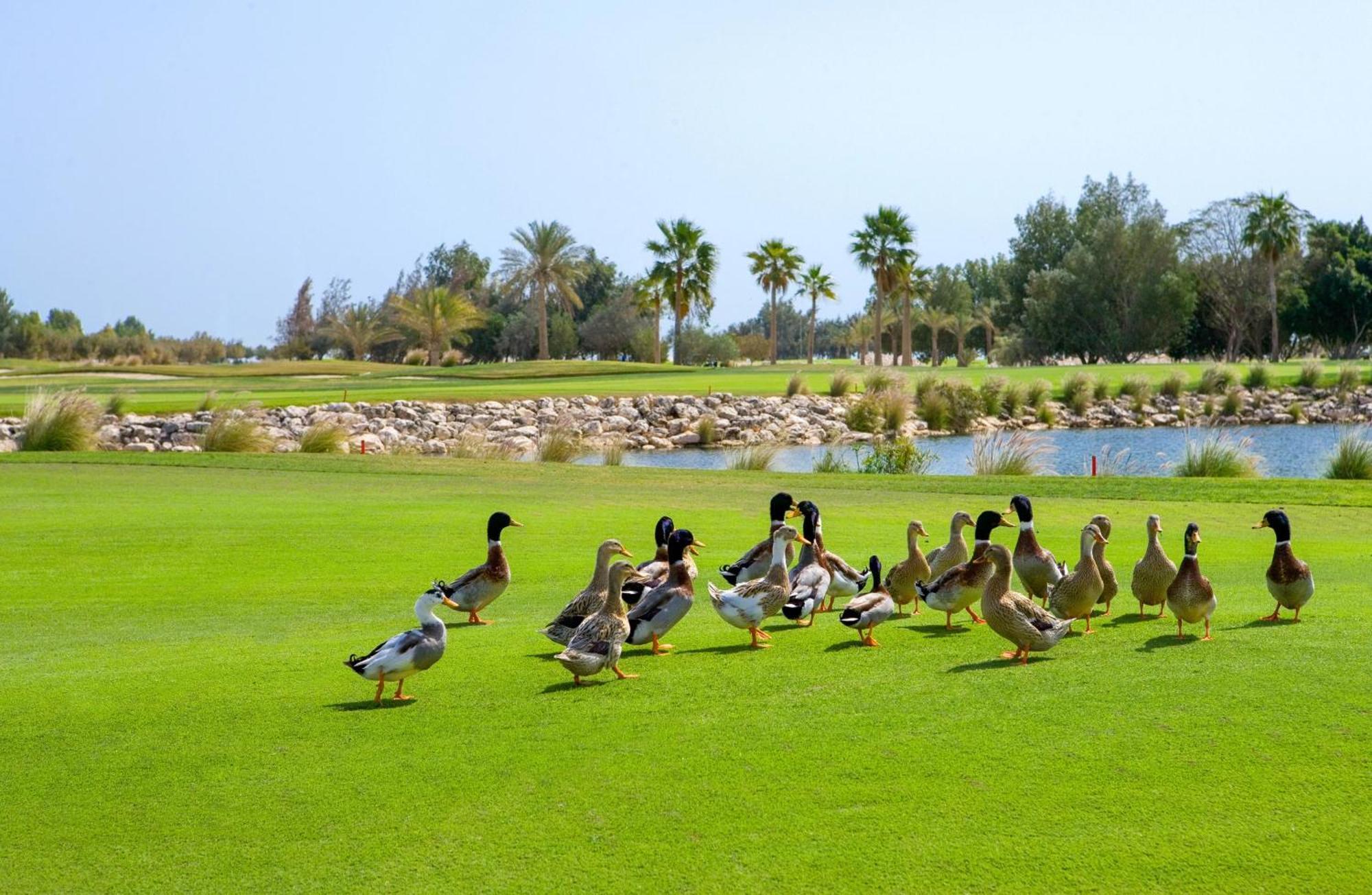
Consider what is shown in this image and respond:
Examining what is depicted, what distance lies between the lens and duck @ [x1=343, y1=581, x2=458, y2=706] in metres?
6.71

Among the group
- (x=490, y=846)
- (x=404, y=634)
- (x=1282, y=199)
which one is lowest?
(x=490, y=846)

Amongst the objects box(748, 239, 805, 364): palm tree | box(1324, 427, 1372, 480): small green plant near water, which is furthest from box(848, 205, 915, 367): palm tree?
box(1324, 427, 1372, 480): small green plant near water

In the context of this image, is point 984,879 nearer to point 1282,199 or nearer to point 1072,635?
point 1072,635

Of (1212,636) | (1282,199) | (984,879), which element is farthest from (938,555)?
(1282,199)

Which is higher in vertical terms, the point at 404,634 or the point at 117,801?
the point at 404,634

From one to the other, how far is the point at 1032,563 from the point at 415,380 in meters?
59.5

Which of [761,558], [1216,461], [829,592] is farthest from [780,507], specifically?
[1216,461]

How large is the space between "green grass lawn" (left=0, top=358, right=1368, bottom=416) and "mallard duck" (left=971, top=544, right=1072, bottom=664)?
39.3 m

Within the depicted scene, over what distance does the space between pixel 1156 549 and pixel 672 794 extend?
4.98 m

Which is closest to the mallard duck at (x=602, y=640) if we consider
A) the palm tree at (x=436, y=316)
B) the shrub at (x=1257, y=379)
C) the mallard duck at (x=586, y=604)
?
the mallard duck at (x=586, y=604)

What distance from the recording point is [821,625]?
925 cm

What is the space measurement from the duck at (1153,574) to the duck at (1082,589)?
1.48 ft

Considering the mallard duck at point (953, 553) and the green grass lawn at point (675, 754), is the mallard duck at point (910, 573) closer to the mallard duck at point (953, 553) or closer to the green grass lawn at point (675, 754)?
the mallard duck at point (953, 553)

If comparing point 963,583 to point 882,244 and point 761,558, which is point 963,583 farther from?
point 882,244
